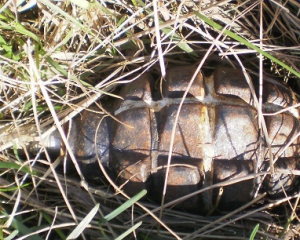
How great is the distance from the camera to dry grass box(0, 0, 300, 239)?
1.65 m

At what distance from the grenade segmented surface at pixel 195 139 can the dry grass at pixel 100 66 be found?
0.07 m

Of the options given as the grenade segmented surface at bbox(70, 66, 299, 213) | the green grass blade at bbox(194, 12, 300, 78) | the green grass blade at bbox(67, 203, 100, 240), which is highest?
the green grass blade at bbox(194, 12, 300, 78)

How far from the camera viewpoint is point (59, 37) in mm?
1737

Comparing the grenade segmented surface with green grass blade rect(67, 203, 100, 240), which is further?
the grenade segmented surface

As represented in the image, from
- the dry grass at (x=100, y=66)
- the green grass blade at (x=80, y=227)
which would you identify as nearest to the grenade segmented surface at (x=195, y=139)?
the dry grass at (x=100, y=66)

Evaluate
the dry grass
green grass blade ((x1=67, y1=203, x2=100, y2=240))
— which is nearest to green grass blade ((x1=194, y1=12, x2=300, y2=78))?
the dry grass

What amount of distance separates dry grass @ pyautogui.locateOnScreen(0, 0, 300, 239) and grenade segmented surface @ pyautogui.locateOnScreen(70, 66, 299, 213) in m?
0.07

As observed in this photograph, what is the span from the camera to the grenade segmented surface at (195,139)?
158 cm

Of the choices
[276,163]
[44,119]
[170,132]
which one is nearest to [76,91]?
[44,119]

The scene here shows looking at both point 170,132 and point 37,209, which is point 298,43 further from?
point 37,209

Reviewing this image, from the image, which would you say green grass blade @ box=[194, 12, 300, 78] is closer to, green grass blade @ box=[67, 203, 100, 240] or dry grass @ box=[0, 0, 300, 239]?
dry grass @ box=[0, 0, 300, 239]

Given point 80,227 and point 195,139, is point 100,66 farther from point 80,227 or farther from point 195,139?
point 80,227

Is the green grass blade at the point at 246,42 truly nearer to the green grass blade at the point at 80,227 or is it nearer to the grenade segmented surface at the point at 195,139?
the grenade segmented surface at the point at 195,139

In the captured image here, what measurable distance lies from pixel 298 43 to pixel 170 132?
1.92 ft
